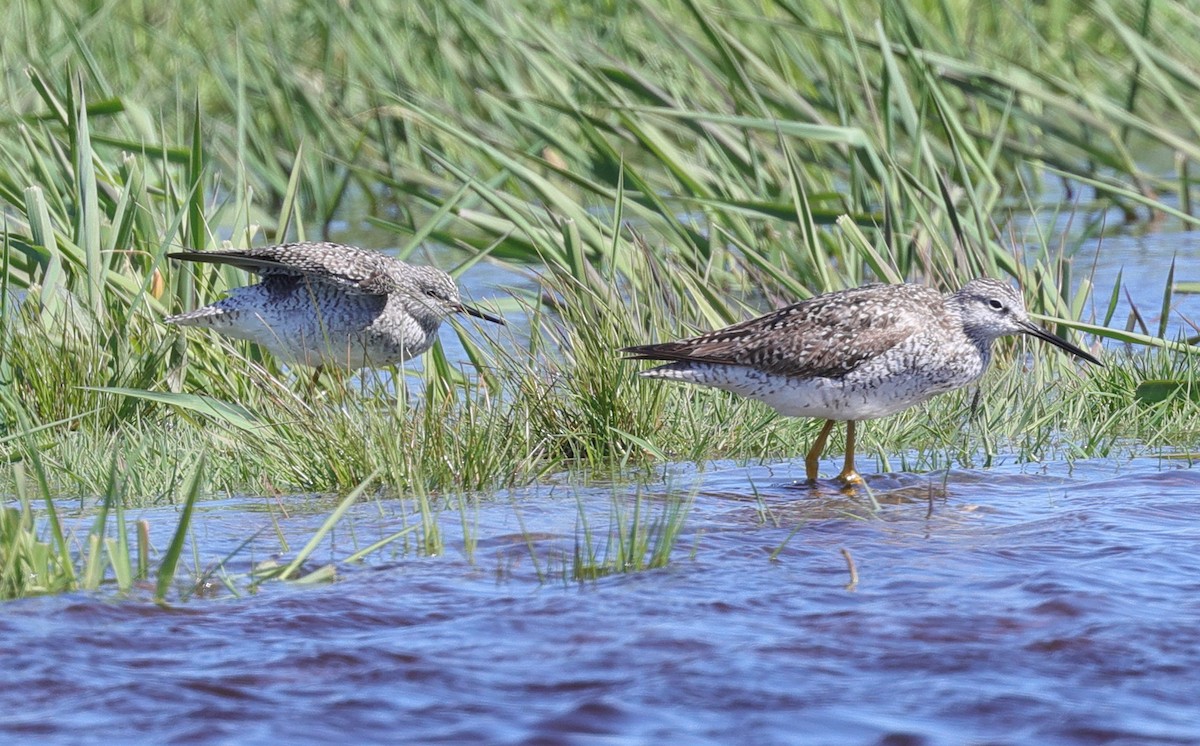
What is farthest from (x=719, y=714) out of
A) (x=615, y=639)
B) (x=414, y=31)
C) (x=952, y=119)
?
(x=414, y=31)

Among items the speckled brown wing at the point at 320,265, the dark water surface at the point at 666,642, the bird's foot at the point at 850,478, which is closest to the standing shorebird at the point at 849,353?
the bird's foot at the point at 850,478

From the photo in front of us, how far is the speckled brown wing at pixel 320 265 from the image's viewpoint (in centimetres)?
745

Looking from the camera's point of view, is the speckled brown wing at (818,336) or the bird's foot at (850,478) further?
the speckled brown wing at (818,336)

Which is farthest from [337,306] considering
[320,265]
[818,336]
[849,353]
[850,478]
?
[850,478]

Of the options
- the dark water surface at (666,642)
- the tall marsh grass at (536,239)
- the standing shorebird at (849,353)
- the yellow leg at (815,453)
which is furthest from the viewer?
the yellow leg at (815,453)

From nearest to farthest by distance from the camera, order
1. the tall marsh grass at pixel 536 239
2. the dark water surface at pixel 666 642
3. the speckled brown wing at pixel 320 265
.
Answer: the dark water surface at pixel 666 642 < the tall marsh grass at pixel 536 239 < the speckled brown wing at pixel 320 265

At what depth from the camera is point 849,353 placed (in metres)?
6.38

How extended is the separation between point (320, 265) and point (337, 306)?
11.5 inches

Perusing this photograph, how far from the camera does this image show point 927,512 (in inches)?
227

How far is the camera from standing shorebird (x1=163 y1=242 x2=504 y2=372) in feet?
24.7

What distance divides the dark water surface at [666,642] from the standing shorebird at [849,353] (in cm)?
78

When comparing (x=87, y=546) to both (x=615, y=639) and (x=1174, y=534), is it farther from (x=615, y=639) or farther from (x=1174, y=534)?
(x=1174, y=534)

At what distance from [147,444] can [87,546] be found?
1132 mm

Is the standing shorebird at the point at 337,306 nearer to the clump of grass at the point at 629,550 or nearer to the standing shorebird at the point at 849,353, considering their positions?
the standing shorebird at the point at 849,353
